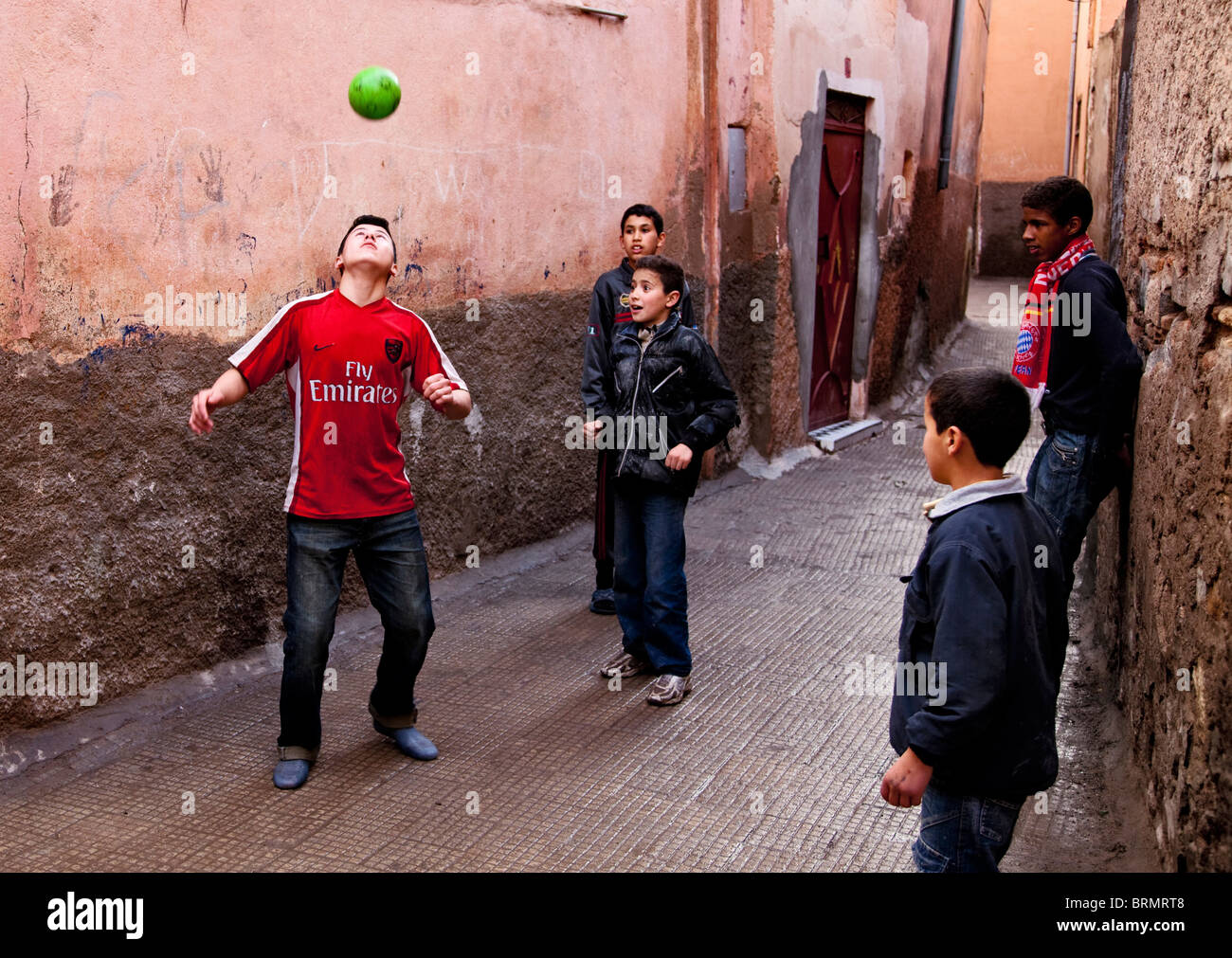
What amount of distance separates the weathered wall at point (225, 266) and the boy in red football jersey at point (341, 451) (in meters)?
0.67

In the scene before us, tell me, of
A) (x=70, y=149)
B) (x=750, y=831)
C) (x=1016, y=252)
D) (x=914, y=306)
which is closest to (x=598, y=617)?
(x=750, y=831)

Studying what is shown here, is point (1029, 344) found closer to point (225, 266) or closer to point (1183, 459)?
point (1183, 459)

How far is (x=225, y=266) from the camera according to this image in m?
4.56

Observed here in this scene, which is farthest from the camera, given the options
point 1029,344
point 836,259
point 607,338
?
point 836,259

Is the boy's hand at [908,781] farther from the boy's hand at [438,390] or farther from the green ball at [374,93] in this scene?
the green ball at [374,93]

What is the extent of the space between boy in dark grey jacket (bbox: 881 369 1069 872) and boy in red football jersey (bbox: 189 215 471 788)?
5.92 feet

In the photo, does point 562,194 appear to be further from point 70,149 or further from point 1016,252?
point 1016,252

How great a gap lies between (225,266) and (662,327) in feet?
5.44

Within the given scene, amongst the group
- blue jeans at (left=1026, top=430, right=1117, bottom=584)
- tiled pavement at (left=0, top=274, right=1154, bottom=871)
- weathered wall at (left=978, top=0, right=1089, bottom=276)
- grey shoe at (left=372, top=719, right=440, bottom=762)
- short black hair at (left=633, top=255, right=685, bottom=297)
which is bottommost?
tiled pavement at (left=0, top=274, right=1154, bottom=871)

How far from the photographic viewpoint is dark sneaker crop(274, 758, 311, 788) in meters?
3.74

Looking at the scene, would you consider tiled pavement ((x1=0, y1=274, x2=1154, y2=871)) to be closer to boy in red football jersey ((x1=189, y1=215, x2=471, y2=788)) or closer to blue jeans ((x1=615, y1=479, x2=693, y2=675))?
blue jeans ((x1=615, y1=479, x2=693, y2=675))

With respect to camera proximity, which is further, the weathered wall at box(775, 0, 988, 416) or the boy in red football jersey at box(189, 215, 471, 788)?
the weathered wall at box(775, 0, 988, 416)

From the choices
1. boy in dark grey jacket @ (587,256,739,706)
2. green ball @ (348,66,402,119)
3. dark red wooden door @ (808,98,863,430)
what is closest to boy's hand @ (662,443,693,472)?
boy in dark grey jacket @ (587,256,739,706)

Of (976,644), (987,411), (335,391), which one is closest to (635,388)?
(335,391)
